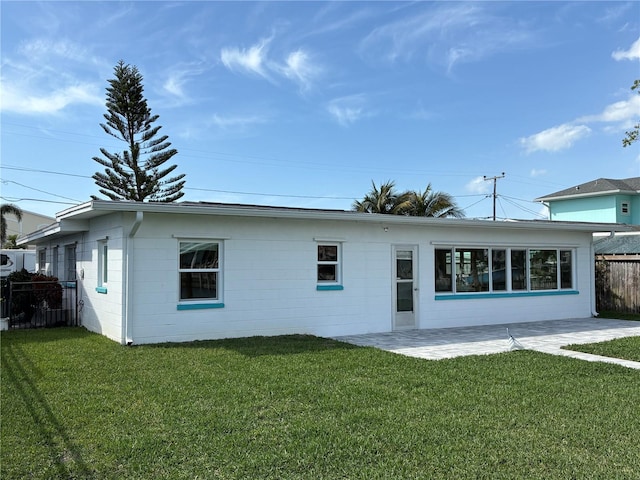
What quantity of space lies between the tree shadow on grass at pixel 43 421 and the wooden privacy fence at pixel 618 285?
16109mm

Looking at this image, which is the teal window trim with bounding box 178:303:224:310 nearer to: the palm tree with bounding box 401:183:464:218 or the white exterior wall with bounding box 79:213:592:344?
the white exterior wall with bounding box 79:213:592:344

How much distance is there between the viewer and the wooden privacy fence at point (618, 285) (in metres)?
15.8

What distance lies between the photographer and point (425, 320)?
12.0m

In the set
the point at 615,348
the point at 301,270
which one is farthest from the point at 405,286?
the point at 615,348

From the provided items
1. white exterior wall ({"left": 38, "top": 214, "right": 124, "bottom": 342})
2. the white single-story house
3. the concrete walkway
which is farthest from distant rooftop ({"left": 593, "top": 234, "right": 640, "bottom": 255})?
white exterior wall ({"left": 38, "top": 214, "right": 124, "bottom": 342})

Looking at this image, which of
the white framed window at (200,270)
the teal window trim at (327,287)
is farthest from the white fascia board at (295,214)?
the teal window trim at (327,287)

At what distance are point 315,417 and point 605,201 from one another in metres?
30.3

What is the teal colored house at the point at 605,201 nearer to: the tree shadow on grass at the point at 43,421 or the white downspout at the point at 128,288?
the white downspout at the point at 128,288

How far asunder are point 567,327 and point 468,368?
621 cm

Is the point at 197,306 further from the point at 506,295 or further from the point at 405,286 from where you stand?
the point at 506,295

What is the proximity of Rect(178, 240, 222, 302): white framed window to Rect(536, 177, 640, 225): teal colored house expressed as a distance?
26674 millimetres

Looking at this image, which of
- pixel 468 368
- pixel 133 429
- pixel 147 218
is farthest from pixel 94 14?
pixel 468 368

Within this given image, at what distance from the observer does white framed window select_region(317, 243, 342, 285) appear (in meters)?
11.1

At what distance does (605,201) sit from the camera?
1175 inches
